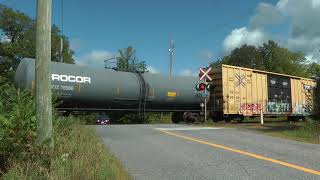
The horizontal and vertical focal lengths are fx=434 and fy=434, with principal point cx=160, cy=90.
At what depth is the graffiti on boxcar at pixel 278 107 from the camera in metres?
30.1

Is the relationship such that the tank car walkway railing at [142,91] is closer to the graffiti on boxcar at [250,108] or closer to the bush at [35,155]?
the graffiti on boxcar at [250,108]

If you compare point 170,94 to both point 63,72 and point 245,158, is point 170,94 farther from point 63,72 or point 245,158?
point 245,158

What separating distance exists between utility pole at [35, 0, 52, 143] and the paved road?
1.89m

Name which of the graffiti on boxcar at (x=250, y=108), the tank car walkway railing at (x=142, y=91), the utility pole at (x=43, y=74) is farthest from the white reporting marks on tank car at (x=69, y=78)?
the utility pole at (x=43, y=74)

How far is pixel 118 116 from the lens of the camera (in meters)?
27.6

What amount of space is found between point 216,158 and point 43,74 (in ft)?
14.6

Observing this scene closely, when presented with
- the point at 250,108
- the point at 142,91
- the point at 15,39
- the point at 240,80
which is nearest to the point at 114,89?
the point at 142,91

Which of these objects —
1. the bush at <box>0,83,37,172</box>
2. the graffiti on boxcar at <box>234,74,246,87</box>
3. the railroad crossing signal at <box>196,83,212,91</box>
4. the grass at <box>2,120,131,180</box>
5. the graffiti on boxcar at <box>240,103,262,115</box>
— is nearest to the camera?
the grass at <box>2,120,131,180</box>

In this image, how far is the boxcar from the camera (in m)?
26.7

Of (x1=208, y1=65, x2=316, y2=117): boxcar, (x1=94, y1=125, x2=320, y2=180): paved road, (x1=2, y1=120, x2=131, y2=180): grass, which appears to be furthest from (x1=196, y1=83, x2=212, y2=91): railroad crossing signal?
(x1=2, y1=120, x2=131, y2=180): grass

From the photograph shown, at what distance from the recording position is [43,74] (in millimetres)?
7387

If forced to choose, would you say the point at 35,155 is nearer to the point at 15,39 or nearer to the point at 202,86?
the point at 202,86

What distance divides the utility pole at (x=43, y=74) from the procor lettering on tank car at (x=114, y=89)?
12.2 m

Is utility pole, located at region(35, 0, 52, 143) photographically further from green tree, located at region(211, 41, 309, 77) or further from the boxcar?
green tree, located at region(211, 41, 309, 77)
